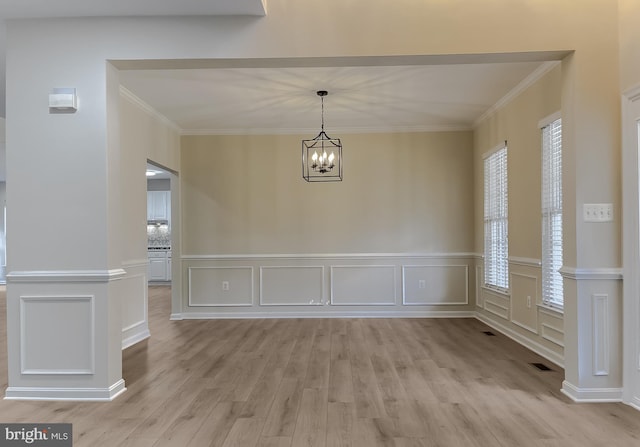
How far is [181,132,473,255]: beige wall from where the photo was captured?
6520mm

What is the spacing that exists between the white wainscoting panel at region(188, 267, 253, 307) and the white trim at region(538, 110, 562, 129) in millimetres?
4186

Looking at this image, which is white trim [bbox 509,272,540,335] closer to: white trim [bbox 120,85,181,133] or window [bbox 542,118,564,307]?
window [bbox 542,118,564,307]

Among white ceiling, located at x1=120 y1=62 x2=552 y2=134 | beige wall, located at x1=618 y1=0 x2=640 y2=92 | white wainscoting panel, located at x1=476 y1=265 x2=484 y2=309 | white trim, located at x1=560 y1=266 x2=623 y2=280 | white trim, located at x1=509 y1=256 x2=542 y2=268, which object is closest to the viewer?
beige wall, located at x1=618 y1=0 x2=640 y2=92

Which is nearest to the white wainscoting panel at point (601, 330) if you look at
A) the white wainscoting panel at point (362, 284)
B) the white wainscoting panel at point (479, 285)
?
the white wainscoting panel at point (479, 285)

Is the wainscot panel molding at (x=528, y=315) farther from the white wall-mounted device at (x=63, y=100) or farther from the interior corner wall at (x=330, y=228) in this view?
the white wall-mounted device at (x=63, y=100)

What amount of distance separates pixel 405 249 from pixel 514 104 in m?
2.50

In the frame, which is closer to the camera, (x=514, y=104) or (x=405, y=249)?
(x=514, y=104)

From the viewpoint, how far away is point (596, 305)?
3.09 m

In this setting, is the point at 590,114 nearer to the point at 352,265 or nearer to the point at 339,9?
the point at 339,9

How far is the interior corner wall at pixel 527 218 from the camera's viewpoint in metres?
4.12

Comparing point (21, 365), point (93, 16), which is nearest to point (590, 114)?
point (93, 16)

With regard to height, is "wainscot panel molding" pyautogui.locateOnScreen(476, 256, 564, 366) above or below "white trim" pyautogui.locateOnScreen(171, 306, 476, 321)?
above

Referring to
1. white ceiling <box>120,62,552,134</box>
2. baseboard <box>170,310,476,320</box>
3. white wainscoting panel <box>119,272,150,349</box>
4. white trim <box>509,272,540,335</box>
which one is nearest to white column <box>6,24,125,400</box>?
white ceiling <box>120,62,552,134</box>

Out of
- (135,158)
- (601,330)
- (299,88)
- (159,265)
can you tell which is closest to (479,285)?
(601,330)
